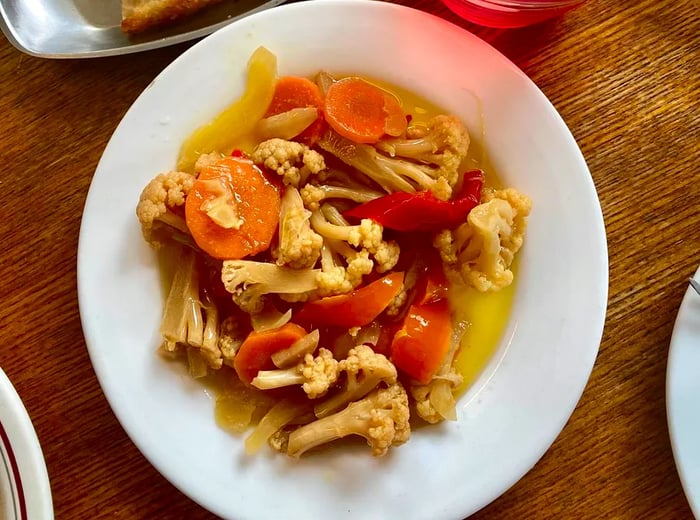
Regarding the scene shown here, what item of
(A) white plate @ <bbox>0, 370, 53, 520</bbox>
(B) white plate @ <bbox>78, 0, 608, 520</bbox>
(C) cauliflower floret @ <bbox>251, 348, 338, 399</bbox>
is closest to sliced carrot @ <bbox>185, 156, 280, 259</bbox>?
(B) white plate @ <bbox>78, 0, 608, 520</bbox>

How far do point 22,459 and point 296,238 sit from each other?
0.65m

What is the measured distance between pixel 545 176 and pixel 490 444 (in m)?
0.53

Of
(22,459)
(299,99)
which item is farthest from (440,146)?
(22,459)

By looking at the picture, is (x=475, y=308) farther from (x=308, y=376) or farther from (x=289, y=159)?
(x=289, y=159)

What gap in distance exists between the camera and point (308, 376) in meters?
1.29

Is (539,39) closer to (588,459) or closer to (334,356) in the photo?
(334,356)

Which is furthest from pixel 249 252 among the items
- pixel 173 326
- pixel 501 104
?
pixel 501 104

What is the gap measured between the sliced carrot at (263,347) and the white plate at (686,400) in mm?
744

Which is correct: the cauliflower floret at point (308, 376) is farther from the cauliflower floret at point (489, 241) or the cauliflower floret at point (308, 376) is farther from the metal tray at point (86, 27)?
the metal tray at point (86, 27)

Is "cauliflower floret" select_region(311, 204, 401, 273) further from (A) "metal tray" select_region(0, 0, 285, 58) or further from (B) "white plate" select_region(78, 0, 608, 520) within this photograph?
(A) "metal tray" select_region(0, 0, 285, 58)

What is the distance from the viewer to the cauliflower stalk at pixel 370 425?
4.17 ft

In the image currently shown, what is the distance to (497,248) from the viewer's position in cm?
130

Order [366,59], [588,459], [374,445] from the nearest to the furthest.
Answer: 1. [374,445]
2. [366,59]
3. [588,459]

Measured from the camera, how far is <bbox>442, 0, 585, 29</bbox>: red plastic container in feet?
4.51
